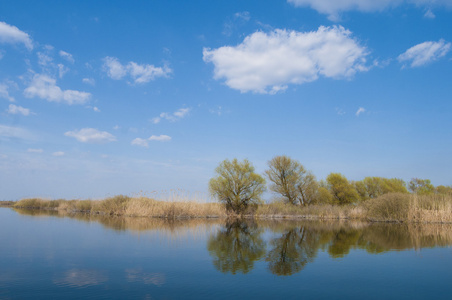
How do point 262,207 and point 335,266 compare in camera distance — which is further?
point 262,207

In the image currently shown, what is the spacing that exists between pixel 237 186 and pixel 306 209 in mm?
7505

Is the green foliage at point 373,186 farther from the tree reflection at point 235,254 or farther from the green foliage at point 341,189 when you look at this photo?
the tree reflection at point 235,254

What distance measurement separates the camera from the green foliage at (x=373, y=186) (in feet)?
124

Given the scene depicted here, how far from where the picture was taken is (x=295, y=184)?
33.4 meters

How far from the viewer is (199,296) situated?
5262mm

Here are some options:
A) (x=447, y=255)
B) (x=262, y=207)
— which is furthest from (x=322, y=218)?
(x=447, y=255)

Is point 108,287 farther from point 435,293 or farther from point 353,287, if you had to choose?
point 435,293

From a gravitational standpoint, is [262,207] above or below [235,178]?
below

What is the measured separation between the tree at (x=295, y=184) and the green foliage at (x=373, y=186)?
27.3ft

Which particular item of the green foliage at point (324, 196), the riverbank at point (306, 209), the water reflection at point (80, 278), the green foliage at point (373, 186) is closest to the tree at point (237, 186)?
the riverbank at point (306, 209)

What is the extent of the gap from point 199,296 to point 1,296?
3198 mm

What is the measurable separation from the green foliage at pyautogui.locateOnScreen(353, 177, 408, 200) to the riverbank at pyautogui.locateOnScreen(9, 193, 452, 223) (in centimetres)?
869

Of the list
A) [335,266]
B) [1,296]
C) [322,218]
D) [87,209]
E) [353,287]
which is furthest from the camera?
[87,209]

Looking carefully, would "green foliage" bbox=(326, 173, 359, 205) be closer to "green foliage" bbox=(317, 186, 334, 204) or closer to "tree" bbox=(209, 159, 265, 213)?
"green foliage" bbox=(317, 186, 334, 204)
